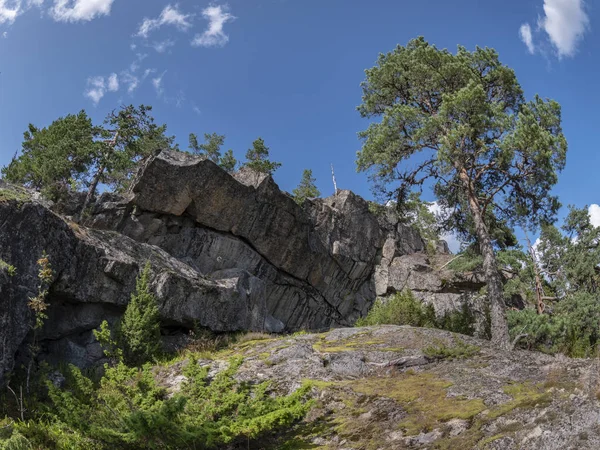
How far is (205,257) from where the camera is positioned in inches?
1201

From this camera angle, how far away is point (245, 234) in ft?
104

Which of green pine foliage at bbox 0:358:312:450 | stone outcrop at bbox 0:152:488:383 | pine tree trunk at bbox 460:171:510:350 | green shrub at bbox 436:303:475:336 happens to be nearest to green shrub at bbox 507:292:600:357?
pine tree trunk at bbox 460:171:510:350

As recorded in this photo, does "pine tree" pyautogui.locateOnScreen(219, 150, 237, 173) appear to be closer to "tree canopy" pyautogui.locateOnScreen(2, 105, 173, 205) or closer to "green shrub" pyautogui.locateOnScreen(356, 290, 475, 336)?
"tree canopy" pyautogui.locateOnScreen(2, 105, 173, 205)

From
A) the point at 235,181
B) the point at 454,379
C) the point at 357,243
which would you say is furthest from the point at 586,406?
the point at 357,243

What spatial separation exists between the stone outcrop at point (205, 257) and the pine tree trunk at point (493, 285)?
31.1ft

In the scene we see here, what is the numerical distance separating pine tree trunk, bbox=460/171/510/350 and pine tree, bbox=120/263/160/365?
1037 centimetres

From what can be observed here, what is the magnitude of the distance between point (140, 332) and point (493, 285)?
12.0 meters

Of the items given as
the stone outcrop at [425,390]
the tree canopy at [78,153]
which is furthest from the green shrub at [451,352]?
the tree canopy at [78,153]

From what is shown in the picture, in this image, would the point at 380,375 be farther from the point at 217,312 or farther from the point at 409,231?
the point at 409,231

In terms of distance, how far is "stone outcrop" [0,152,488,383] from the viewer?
13084mm

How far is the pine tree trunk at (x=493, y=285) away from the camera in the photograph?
50.2 ft

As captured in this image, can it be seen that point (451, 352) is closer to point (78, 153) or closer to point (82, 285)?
point (82, 285)

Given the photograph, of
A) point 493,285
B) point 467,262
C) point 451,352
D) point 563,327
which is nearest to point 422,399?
point 451,352

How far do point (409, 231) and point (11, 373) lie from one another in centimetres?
3746
